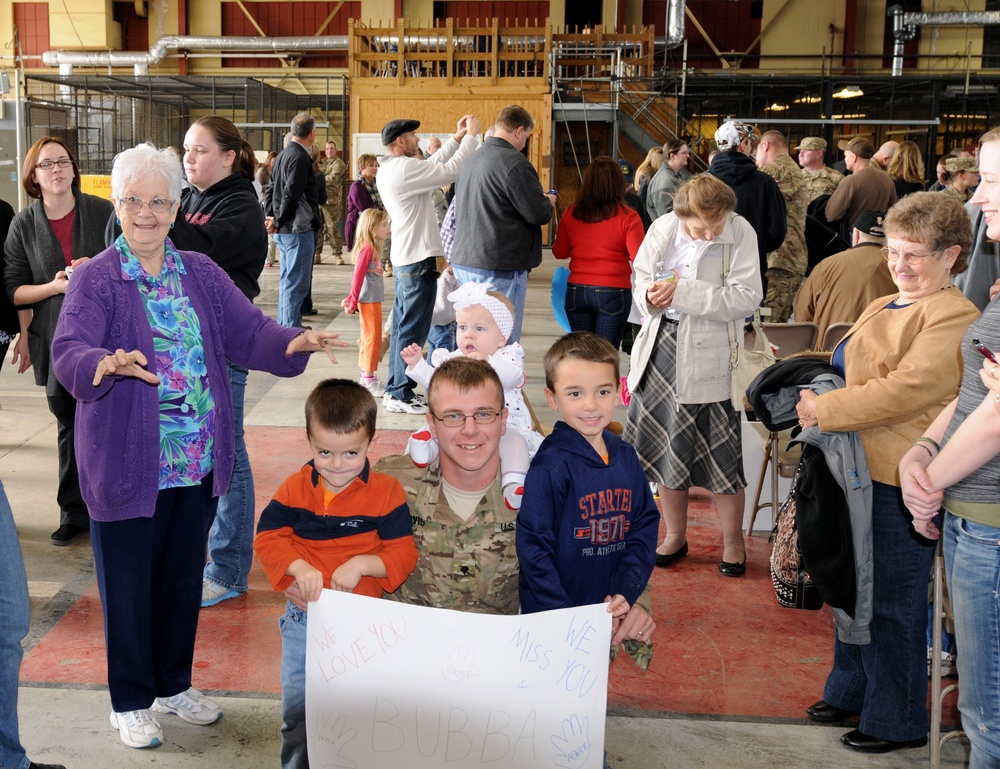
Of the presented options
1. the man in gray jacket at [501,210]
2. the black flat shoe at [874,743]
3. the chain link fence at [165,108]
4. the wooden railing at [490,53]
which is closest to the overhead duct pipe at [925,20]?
the wooden railing at [490,53]

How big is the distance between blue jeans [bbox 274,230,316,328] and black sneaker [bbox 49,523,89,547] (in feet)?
13.8

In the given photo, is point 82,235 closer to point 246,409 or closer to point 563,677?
point 246,409

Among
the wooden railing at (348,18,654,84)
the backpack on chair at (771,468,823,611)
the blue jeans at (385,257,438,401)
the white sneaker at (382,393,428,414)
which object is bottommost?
the white sneaker at (382,393,428,414)

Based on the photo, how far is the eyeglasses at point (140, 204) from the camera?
270cm

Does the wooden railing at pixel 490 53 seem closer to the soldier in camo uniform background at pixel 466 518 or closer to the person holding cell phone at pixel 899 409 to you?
the person holding cell phone at pixel 899 409

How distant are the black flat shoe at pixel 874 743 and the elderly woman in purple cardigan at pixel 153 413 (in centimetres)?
198

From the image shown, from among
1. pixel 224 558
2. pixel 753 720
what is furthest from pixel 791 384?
pixel 224 558

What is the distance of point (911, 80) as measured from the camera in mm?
18531

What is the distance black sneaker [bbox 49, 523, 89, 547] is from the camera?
465 cm

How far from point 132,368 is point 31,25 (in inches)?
1107

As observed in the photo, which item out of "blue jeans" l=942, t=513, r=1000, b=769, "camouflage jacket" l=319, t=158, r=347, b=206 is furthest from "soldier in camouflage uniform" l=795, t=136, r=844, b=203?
"camouflage jacket" l=319, t=158, r=347, b=206

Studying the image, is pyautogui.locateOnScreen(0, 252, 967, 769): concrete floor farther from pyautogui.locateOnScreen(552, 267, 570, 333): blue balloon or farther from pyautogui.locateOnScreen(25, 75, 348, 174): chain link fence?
pyautogui.locateOnScreen(25, 75, 348, 174): chain link fence

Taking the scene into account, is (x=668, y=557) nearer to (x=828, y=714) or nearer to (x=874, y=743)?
(x=828, y=714)

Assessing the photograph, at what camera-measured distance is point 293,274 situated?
8.92m
